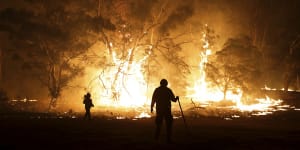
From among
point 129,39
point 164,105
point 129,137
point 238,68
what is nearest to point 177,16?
point 129,39

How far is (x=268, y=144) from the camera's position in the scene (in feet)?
40.7

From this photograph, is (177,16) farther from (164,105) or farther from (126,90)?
(164,105)

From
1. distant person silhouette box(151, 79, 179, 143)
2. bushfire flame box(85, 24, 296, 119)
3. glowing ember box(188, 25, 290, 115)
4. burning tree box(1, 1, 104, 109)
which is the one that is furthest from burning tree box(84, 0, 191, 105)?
distant person silhouette box(151, 79, 179, 143)

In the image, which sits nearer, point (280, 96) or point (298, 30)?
point (280, 96)

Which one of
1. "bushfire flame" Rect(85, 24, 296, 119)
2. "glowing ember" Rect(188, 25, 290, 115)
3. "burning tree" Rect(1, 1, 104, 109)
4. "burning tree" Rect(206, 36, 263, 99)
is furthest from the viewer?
"glowing ember" Rect(188, 25, 290, 115)

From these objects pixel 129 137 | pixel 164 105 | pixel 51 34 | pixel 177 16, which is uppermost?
pixel 177 16

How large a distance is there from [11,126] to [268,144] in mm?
9617

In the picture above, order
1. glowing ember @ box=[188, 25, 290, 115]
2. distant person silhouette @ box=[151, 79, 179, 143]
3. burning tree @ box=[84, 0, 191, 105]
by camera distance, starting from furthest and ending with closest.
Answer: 1. glowing ember @ box=[188, 25, 290, 115]
2. burning tree @ box=[84, 0, 191, 105]
3. distant person silhouette @ box=[151, 79, 179, 143]

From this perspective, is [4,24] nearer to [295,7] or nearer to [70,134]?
[70,134]

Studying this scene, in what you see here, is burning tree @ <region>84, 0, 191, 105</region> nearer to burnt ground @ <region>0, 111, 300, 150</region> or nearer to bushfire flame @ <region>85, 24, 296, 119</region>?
bushfire flame @ <region>85, 24, 296, 119</region>

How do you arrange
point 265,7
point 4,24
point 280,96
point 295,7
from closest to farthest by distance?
1. point 4,24
2. point 280,96
3. point 295,7
4. point 265,7

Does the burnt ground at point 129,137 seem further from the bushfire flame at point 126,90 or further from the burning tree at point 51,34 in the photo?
the burning tree at point 51,34

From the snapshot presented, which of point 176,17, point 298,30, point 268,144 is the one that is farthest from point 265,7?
point 268,144

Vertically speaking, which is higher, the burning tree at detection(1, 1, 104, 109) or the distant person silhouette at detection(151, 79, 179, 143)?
the burning tree at detection(1, 1, 104, 109)
